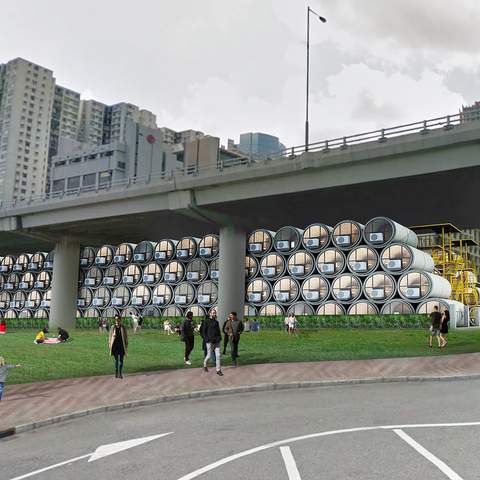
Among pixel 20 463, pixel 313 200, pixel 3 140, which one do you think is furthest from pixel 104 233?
pixel 3 140

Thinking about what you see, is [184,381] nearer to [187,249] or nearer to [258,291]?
[258,291]

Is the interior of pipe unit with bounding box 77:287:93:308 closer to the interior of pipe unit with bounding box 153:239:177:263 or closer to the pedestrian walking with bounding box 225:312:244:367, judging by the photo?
the interior of pipe unit with bounding box 153:239:177:263

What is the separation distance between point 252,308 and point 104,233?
20384 mm

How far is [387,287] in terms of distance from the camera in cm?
4259

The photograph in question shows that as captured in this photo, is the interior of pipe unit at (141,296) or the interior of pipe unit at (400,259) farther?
the interior of pipe unit at (141,296)

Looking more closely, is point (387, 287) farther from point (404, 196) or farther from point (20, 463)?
point (20, 463)

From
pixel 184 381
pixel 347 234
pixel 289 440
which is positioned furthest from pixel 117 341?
pixel 347 234

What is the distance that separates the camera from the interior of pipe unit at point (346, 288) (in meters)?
43.6

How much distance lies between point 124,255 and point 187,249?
8.54 meters

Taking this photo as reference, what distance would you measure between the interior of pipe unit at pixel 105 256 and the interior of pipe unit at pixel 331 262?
80.2ft

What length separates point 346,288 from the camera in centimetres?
4391

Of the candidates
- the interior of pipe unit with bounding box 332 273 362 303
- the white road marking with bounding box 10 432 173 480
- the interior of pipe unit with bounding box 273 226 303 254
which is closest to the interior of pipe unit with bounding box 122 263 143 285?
the interior of pipe unit with bounding box 273 226 303 254

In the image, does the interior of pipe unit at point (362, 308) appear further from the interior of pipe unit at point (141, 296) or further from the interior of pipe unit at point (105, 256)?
the interior of pipe unit at point (105, 256)

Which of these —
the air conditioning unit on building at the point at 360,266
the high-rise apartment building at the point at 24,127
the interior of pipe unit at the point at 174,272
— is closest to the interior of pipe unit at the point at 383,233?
the air conditioning unit on building at the point at 360,266
